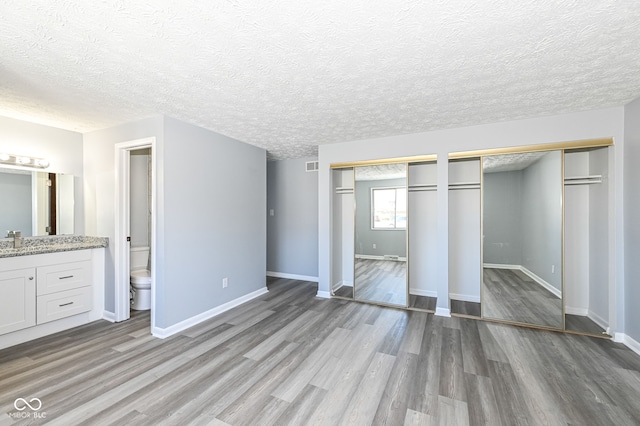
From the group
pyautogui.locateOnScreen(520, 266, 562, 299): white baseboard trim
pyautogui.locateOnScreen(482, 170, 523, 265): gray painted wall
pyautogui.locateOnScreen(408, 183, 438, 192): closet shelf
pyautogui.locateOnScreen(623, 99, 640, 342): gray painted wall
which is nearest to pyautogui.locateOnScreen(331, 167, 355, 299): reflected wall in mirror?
pyautogui.locateOnScreen(408, 183, 438, 192): closet shelf

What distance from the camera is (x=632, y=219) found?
259 centimetres

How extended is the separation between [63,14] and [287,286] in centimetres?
431

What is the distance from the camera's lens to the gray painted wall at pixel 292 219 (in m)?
5.30

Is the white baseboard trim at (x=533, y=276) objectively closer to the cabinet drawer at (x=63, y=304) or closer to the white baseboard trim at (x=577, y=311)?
the white baseboard trim at (x=577, y=311)

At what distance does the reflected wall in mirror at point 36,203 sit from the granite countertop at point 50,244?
8 centimetres

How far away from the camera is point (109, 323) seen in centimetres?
324

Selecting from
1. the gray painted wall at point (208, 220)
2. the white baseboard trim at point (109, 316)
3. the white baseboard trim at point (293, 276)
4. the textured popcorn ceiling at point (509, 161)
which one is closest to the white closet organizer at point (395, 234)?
the textured popcorn ceiling at point (509, 161)

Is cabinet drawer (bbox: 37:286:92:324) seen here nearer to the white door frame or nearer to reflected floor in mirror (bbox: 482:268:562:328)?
the white door frame

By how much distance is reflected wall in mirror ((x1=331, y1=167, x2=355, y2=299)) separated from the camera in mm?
4258

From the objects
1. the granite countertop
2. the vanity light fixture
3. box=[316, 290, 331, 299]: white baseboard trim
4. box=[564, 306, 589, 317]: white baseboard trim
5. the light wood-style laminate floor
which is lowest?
the light wood-style laminate floor

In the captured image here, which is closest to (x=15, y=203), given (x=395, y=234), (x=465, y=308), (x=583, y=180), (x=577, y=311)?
(x=395, y=234)

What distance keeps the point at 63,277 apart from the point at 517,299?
5436 millimetres

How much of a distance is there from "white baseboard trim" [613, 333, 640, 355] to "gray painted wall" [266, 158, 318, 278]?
4.05 meters

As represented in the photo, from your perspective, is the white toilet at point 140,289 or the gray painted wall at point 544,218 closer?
the gray painted wall at point 544,218
